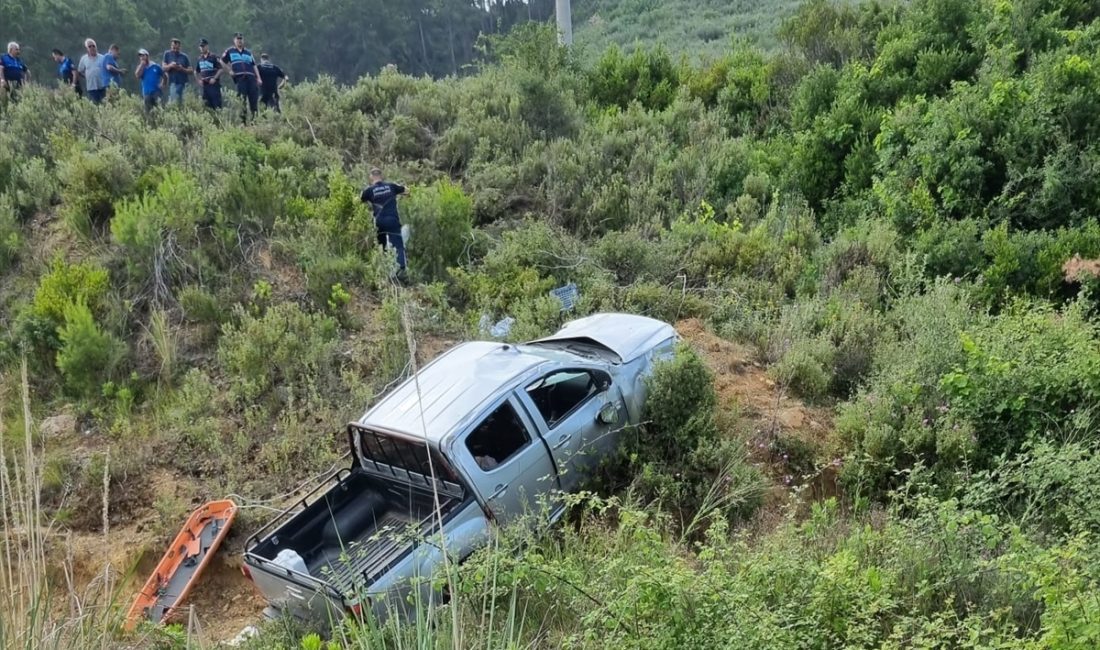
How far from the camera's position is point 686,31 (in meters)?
35.2

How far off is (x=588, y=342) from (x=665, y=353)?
724 millimetres

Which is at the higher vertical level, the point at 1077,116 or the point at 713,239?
the point at 1077,116

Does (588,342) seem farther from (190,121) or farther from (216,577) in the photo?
(190,121)

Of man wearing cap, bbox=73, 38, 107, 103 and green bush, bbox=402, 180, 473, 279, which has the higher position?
man wearing cap, bbox=73, 38, 107, 103

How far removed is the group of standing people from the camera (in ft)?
46.0

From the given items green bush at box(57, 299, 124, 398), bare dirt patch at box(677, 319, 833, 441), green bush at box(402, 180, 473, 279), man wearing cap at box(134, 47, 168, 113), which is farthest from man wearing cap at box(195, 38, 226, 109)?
bare dirt patch at box(677, 319, 833, 441)

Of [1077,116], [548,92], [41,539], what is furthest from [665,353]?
[548,92]

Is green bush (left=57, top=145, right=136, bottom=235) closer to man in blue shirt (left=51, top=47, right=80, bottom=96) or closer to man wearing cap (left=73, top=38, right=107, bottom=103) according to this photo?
man wearing cap (left=73, top=38, right=107, bottom=103)

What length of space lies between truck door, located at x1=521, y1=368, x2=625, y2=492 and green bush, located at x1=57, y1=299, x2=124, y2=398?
533 cm

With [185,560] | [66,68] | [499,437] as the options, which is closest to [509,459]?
[499,437]

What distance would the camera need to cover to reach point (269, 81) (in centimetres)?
1463

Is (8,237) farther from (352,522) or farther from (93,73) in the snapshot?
(352,522)

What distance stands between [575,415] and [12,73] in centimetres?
1345

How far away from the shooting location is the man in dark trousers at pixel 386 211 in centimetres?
1034
